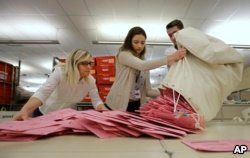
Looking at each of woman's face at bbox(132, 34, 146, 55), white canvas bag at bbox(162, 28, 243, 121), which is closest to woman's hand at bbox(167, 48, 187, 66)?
white canvas bag at bbox(162, 28, 243, 121)

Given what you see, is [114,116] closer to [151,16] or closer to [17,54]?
[151,16]

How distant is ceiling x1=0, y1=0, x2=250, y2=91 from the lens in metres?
4.21

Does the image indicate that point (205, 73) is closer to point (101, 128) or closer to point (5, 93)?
point (101, 128)

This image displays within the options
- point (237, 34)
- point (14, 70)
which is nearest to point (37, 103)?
point (14, 70)

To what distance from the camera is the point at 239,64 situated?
1.00m

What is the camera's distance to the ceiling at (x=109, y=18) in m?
4.21

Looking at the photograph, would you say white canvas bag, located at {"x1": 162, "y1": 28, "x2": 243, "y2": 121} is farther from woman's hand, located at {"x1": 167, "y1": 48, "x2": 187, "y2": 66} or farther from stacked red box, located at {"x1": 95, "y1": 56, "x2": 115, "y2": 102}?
stacked red box, located at {"x1": 95, "y1": 56, "x2": 115, "y2": 102}

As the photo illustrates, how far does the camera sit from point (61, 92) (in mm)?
1714

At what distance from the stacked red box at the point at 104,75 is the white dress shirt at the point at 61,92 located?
1.84m

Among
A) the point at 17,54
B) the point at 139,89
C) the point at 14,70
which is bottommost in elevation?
the point at 139,89

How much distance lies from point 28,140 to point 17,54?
7816 mm

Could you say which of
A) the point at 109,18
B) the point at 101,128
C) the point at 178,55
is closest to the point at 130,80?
the point at 178,55

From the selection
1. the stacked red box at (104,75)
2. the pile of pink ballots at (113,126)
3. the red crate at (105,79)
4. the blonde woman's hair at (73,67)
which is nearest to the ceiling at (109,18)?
the stacked red box at (104,75)

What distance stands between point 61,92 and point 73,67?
0.20 metres
